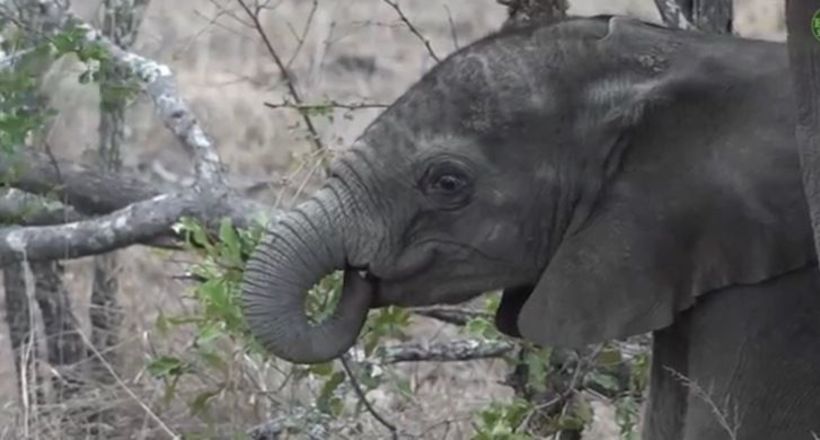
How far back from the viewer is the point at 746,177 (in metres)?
4.44

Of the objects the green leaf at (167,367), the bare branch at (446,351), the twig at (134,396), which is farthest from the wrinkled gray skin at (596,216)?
the twig at (134,396)

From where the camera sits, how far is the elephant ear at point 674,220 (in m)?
4.42

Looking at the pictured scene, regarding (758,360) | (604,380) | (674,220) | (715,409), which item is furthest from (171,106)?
(715,409)

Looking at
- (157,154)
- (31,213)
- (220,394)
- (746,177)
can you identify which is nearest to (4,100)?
(31,213)

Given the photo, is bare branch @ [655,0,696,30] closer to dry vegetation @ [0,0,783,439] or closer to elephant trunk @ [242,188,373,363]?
dry vegetation @ [0,0,783,439]

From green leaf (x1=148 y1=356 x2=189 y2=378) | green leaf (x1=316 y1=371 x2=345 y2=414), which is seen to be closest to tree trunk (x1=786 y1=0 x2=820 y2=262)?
green leaf (x1=316 y1=371 x2=345 y2=414)

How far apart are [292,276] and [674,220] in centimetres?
67

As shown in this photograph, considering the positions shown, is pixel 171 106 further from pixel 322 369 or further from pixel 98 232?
pixel 322 369

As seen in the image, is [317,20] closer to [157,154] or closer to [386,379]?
[157,154]

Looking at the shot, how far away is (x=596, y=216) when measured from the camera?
4535mm

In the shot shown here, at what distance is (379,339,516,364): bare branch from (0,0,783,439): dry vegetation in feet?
0.52

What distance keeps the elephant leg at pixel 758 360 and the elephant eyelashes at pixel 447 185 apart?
448 millimetres

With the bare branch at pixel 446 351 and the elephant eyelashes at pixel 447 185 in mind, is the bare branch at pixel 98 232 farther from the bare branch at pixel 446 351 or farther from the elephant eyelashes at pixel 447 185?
the elephant eyelashes at pixel 447 185

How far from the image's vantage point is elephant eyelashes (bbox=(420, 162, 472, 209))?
4.54 metres
